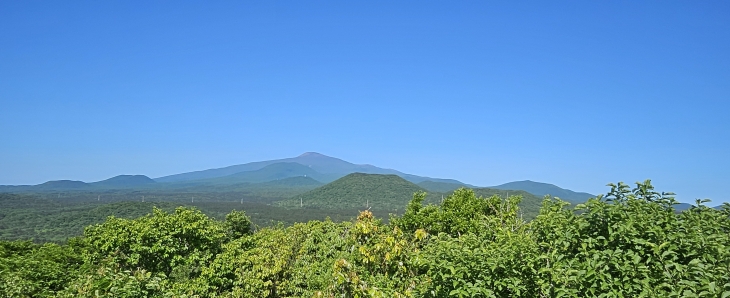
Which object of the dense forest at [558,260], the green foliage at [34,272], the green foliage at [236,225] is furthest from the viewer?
the green foliage at [236,225]

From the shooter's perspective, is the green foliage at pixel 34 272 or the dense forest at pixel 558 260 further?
the green foliage at pixel 34 272

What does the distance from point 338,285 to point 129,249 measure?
1329 centimetres

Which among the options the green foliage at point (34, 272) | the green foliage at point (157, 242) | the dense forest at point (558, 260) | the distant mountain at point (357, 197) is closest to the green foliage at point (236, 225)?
the green foliage at point (34, 272)

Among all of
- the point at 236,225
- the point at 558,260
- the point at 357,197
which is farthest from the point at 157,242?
the point at 357,197

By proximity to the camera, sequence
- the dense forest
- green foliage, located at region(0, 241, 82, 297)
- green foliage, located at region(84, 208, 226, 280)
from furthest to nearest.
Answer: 1. green foliage, located at region(84, 208, 226, 280)
2. green foliage, located at region(0, 241, 82, 297)
3. the dense forest

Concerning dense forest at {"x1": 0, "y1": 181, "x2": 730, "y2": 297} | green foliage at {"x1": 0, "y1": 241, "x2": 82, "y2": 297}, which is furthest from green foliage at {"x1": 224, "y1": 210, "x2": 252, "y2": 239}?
dense forest at {"x1": 0, "y1": 181, "x2": 730, "y2": 297}

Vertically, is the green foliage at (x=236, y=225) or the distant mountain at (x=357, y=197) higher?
the green foliage at (x=236, y=225)

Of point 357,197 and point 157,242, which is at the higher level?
point 157,242

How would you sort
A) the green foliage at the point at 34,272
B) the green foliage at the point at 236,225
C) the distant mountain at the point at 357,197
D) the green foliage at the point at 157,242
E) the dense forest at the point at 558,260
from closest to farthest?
the dense forest at the point at 558,260 < the green foliage at the point at 34,272 < the green foliage at the point at 157,242 < the green foliage at the point at 236,225 < the distant mountain at the point at 357,197

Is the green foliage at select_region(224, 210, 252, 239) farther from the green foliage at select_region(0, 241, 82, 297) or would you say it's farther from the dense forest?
the dense forest

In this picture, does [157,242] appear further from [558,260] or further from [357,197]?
[357,197]

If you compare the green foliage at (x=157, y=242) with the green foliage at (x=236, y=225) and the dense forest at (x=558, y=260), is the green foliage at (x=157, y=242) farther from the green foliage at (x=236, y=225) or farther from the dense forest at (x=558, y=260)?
the green foliage at (x=236, y=225)

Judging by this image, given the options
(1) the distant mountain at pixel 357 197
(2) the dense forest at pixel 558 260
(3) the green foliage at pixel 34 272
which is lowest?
(1) the distant mountain at pixel 357 197

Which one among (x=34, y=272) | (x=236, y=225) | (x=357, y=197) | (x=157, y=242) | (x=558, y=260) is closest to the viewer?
(x=558, y=260)
